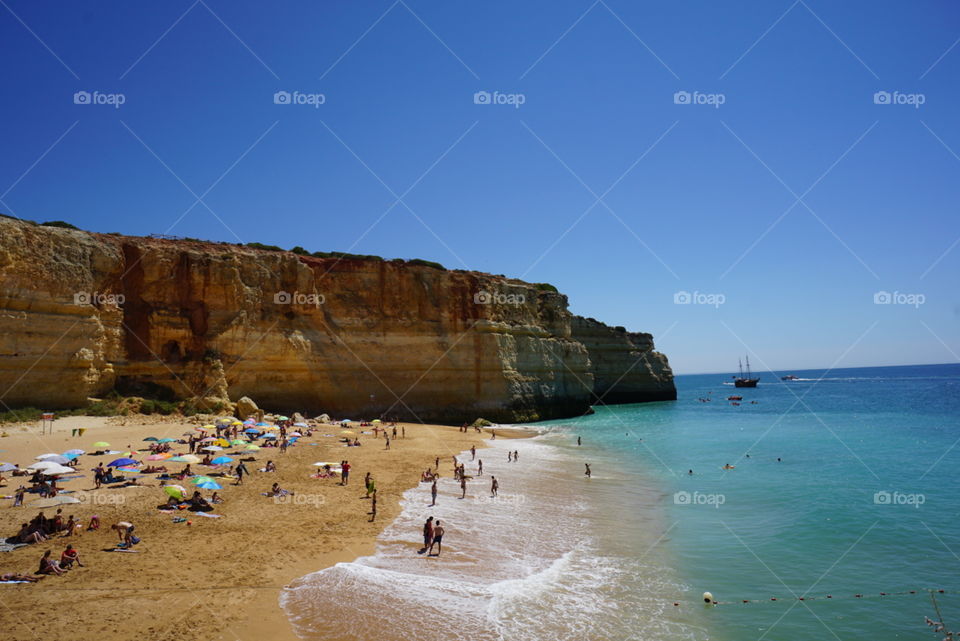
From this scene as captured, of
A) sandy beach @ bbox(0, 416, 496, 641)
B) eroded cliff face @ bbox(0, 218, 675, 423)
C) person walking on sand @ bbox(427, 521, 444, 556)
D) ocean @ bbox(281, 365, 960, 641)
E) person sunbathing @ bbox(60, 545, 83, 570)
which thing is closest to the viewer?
sandy beach @ bbox(0, 416, 496, 641)

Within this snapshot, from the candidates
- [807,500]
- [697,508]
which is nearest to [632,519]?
[697,508]

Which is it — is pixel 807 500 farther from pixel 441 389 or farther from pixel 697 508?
pixel 441 389

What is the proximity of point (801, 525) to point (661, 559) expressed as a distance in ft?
20.5

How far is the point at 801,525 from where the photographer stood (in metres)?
16.1

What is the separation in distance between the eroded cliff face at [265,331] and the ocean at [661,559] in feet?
55.0

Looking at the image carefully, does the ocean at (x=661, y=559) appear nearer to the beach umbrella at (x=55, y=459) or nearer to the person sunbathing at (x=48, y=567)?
the person sunbathing at (x=48, y=567)

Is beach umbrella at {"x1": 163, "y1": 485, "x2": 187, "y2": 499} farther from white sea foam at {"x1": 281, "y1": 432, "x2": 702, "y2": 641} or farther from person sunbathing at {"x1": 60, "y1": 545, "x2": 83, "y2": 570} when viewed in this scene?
white sea foam at {"x1": 281, "y1": 432, "x2": 702, "y2": 641}

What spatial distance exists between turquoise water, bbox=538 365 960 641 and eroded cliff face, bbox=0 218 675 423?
11.6 metres

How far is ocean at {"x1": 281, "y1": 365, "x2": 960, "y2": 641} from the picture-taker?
9422 millimetres

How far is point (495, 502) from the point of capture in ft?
59.8

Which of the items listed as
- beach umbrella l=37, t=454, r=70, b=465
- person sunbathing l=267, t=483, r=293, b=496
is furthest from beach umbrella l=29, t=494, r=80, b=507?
person sunbathing l=267, t=483, r=293, b=496

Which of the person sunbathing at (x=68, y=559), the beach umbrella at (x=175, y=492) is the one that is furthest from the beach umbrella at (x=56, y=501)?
the person sunbathing at (x=68, y=559)

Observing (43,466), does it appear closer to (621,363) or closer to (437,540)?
(437,540)

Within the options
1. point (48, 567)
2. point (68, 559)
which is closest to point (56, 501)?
point (68, 559)
